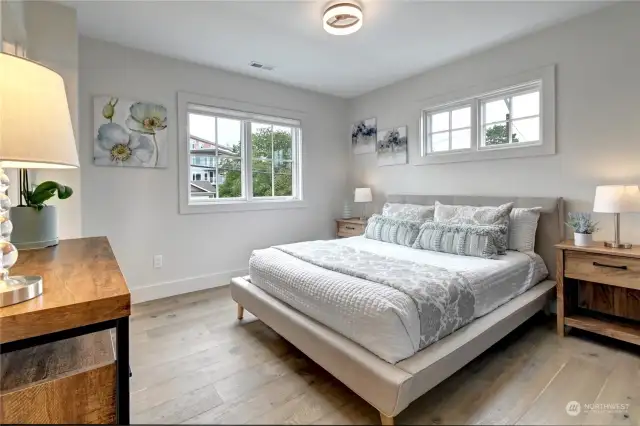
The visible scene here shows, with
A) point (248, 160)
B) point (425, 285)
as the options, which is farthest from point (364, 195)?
point (425, 285)

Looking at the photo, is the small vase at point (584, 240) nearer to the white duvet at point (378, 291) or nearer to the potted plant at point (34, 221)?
the white duvet at point (378, 291)

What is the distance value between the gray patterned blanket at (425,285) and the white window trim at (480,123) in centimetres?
166

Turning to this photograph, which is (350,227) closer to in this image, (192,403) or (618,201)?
(618,201)

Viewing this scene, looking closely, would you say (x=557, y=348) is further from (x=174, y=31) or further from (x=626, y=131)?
(x=174, y=31)

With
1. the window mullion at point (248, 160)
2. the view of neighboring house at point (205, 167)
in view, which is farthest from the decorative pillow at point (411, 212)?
the view of neighboring house at point (205, 167)

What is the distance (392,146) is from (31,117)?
3.70 m

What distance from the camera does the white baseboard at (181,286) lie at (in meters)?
3.15

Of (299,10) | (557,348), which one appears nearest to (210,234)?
(299,10)

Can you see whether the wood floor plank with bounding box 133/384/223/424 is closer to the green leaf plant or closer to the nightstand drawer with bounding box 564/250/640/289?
the green leaf plant

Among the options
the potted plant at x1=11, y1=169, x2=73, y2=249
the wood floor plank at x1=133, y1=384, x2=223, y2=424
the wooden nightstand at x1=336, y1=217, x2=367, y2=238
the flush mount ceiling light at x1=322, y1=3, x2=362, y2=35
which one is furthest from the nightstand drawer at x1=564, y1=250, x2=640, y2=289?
the potted plant at x1=11, y1=169, x2=73, y2=249

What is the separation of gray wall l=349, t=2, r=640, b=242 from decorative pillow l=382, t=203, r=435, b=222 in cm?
43

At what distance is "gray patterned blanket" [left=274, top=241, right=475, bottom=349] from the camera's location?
1.61 metres

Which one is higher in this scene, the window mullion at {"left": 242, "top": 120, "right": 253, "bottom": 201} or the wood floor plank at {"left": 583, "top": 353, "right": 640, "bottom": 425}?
the window mullion at {"left": 242, "top": 120, "right": 253, "bottom": 201}

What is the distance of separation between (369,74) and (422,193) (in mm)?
1533
